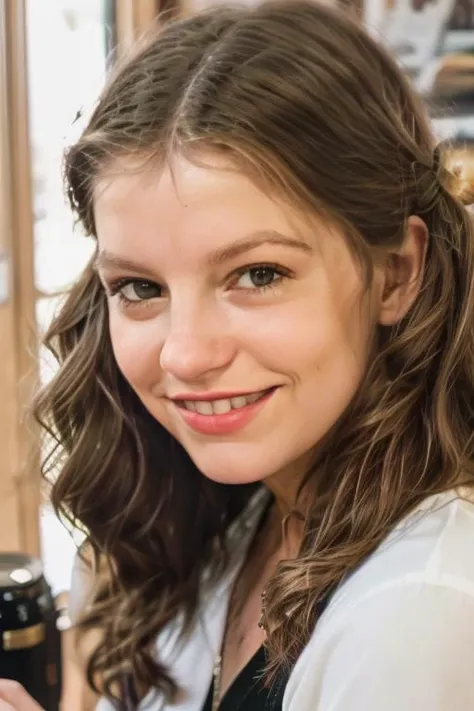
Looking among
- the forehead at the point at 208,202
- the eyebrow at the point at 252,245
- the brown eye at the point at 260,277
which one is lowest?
the brown eye at the point at 260,277

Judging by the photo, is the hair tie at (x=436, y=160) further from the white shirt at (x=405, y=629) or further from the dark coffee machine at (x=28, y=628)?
the dark coffee machine at (x=28, y=628)

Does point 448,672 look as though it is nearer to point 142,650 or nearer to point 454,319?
point 454,319

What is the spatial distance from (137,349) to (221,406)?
0.29 feet

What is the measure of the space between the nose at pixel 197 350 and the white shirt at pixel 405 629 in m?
0.19

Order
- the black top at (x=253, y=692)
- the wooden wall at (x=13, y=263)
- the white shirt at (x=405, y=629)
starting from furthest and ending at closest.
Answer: the wooden wall at (x=13, y=263)
the black top at (x=253, y=692)
the white shirt at (x=405, y=629)

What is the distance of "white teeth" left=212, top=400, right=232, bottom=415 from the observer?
74 cm

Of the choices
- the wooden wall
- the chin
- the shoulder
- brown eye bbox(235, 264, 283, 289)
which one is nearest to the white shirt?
the shoulder

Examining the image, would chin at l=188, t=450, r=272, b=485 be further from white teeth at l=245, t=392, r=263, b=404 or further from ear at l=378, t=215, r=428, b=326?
ear at l=378, t=215, r=428, b=326

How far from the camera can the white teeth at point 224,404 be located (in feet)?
2.40

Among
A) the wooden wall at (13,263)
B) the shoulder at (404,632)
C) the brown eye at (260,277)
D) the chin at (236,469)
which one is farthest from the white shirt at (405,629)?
the wooden wall at (13,263)

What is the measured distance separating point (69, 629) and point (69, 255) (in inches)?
34.9

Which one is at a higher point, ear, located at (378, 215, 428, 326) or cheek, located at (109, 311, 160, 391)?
ear, located at (378, 215, 428, 326)

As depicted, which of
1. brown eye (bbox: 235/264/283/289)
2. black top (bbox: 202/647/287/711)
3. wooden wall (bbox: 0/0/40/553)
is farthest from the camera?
wooden wall (bbox: 0/0/40/553)

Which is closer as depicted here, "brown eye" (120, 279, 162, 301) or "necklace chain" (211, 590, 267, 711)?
"brown eye" (120, 279, 162, 301)
